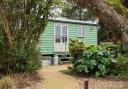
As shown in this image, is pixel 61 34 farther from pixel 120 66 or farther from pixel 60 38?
pixel 120 66

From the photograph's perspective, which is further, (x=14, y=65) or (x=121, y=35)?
(x=14, y=65)

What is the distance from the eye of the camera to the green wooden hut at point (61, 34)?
26.0m

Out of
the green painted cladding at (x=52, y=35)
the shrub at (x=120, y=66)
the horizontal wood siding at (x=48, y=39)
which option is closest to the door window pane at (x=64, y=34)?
the green painted cladding at (x=52, y=35)

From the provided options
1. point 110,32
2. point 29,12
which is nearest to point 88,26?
point 29,12

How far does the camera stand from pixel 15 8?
51.1 feet

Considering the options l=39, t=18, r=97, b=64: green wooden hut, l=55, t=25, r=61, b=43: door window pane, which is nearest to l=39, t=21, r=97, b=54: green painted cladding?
l=39, t=18, r=97, b=64: green wooden hut

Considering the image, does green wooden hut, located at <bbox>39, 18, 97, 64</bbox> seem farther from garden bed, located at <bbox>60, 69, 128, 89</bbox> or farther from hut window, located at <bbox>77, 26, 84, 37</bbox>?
garden bed, located at <bbox>60, 69, 128, 89</bbox>

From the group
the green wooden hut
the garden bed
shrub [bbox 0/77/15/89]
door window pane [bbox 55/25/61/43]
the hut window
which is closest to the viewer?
shrub [bbox 0/77/15/89]

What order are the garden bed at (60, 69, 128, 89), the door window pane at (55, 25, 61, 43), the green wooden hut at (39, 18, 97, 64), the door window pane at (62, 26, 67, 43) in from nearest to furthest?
1. the garden bed at (60, 69, 128, 89)
2. the green wooden hut at (39, 18, 97, 64)
3. the door window pane at (55, 25, 61, 43)
4. the door window pane at (62, 26, 67, 43)

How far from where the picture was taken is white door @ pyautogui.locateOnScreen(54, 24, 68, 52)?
88.1 feet

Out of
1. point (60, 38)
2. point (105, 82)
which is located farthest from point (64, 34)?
point (105, 82)

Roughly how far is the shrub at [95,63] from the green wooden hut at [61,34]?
26.5 feet

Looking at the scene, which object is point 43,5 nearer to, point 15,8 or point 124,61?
point 15,8

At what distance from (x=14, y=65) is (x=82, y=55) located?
380 centimetres
